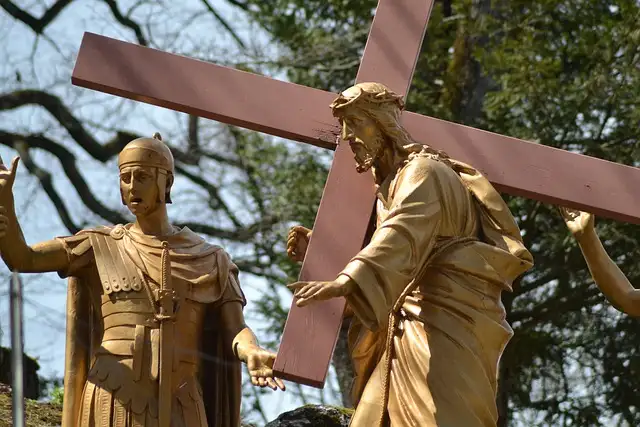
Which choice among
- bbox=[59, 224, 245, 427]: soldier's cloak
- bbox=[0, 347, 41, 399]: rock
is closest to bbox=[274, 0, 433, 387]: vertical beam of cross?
bbox=[59, 224, 245, 427]: soldier's cloak

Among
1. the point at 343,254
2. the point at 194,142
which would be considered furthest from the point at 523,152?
the point at 194,142

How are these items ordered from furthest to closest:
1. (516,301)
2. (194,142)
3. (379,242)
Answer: (194,142) < (516,301) < (379,242)

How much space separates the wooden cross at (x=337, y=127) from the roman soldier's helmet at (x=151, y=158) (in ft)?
0.71

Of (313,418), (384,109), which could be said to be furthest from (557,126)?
(384,109)

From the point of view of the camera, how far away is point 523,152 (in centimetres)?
841

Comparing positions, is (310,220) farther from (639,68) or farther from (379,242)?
(379,242)

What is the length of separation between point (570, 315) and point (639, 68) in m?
1.81

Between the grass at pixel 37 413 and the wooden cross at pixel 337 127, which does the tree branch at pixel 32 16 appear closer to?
the grass at pixel 37 413

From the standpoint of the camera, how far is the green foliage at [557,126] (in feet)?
45.8

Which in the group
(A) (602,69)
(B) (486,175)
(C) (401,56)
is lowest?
(B) (486,175)

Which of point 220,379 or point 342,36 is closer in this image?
point 220,379

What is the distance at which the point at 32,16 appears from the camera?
1641 centimetres

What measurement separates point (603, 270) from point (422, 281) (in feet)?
2.90

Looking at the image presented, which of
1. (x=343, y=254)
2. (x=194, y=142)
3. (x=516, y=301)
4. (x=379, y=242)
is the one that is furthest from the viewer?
(x=194, y=142)
